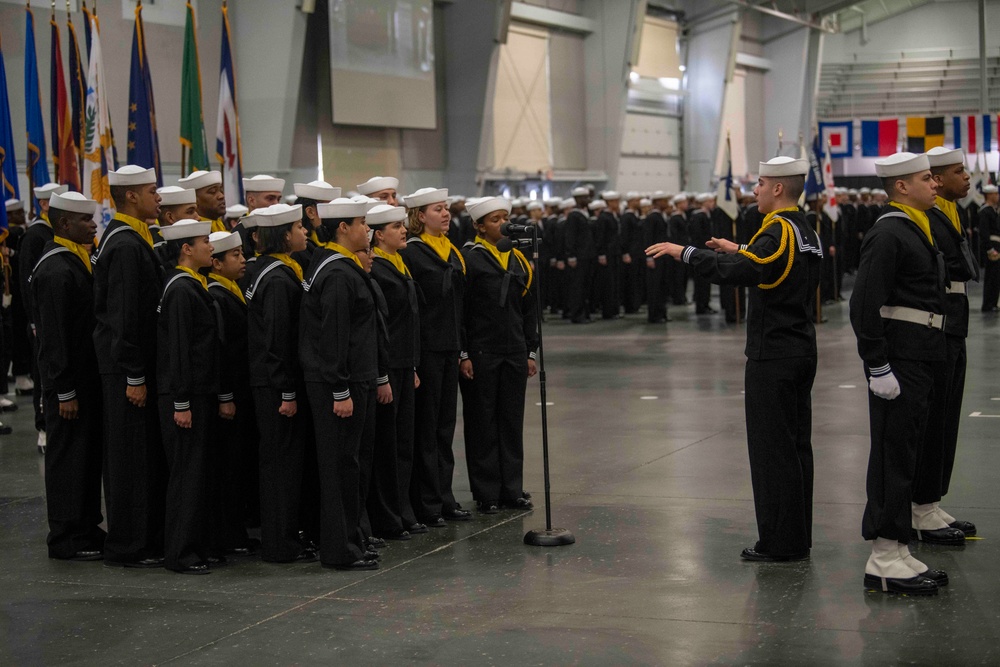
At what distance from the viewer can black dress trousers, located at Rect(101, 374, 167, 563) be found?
6363 mm

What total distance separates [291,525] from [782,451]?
2502mm

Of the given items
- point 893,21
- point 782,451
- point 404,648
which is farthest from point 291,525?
point 893,21

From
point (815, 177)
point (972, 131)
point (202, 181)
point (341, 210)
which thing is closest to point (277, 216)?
point (341, 210)

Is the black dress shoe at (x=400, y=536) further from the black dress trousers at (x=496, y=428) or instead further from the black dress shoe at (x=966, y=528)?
the black dress shoe at (x=966, y=528)

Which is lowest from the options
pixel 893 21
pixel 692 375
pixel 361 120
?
pixel 692 375

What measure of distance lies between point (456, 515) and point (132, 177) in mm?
2637

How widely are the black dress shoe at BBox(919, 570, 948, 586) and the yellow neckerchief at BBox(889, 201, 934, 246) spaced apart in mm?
1486

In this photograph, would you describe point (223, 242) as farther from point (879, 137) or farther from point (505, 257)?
point (879, 137)

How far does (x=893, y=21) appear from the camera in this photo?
43.3m

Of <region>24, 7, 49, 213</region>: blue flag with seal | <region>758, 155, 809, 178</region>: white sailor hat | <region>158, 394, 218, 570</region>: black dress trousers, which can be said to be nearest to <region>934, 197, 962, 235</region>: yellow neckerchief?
<region>758, 155, 809, 178</region>: white sailor hat

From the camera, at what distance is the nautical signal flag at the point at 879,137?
39312 mm

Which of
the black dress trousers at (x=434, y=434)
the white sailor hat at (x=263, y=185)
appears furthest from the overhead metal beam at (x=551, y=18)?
the black dress trousers at (x=434, y=434)

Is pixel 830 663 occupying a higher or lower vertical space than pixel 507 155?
lower

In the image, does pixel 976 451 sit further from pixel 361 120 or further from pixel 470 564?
pixel 361 120
